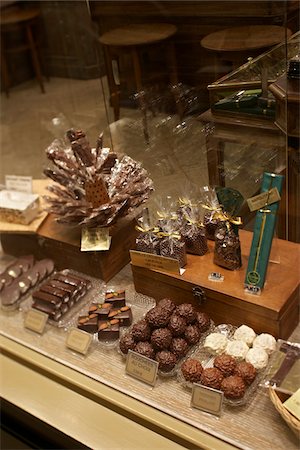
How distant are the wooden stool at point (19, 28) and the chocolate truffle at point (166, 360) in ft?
7.92

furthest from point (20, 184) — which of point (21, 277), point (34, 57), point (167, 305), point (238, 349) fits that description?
point (34, 57)

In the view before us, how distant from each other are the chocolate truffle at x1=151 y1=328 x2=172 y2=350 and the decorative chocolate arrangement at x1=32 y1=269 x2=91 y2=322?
0.36m

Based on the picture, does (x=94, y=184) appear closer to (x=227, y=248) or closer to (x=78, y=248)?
(x=78, y=248)

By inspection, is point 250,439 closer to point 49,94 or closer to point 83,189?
point 83,189

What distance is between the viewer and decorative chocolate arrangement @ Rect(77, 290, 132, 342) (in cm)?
149

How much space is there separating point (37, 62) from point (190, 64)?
2.00 m

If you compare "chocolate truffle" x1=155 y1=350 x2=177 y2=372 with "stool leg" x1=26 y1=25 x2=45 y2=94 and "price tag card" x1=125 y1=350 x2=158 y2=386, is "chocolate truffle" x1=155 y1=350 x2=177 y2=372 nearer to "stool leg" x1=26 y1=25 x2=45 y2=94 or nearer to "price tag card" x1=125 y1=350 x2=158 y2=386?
"price tag card" x1=125 y1=350 x2=158 y2=386

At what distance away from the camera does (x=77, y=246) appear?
170 cm

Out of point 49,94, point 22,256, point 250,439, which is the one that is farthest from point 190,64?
point 49,94

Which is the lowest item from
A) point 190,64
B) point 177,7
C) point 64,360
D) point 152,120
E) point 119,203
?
point 64,360

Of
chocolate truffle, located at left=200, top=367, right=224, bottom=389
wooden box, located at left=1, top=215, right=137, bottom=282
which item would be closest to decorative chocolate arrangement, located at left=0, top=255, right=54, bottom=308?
wooden box, located at left=1, top=215, right=137, bottom=282

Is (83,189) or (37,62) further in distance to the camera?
(37,62)

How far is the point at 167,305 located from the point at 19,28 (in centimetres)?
257

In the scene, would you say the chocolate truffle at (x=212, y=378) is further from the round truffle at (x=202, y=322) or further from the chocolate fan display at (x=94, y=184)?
the chocolate fan display at (x=94, y=184)
